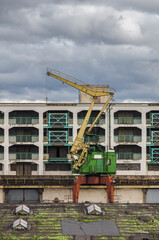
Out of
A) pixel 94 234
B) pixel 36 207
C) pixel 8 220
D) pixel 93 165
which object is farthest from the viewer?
pixel 93 165

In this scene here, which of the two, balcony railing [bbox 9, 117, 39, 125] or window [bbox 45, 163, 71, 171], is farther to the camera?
window [bbox 45, 163, 71, 171]

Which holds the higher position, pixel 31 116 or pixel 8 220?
pixel 31 116

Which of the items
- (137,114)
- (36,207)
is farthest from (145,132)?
(36,207)

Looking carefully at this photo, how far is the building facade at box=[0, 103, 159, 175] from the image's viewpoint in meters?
64.6

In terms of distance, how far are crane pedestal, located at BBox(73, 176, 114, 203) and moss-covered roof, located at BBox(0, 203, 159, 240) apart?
64.2 ft

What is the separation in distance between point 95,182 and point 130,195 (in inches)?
316

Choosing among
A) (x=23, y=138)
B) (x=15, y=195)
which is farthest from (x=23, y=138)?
(x=15, y=195)

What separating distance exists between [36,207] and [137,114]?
130 ft

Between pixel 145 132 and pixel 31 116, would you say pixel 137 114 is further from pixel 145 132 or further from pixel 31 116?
pixel 31 116

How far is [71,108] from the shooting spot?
64812 millimetres

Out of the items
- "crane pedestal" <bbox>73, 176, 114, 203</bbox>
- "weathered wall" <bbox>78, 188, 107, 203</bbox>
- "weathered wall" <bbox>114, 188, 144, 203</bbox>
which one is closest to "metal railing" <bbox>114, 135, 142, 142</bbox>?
"weathered wall" <bbox>114, 188, 144, 203</bbox>

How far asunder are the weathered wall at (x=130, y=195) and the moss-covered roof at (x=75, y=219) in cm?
2432

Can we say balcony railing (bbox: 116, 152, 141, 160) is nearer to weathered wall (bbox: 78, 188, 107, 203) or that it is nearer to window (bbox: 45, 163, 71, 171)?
weathered wall (bbox: 78, 188, 107, 203)

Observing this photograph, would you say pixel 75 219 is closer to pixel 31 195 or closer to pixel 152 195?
pixel 31 195
